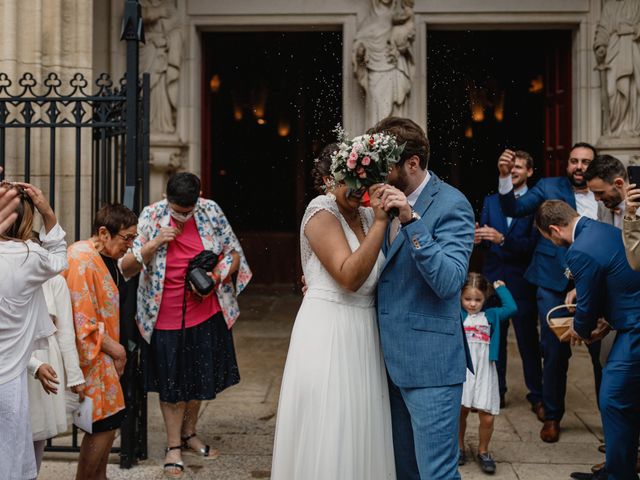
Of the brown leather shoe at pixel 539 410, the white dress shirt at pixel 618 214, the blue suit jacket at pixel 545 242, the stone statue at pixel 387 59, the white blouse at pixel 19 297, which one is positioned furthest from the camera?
the stone statue at pixel 387 59

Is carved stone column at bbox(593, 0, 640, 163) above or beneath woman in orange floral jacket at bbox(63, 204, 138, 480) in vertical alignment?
above

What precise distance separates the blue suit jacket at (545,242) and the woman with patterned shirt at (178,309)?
2339 mm

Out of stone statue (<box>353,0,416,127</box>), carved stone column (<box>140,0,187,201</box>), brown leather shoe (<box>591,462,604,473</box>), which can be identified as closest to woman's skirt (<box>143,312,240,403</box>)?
brown leather shoe (<box>591,462,604,473</box>)

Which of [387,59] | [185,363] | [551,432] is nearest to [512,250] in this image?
[551,432]

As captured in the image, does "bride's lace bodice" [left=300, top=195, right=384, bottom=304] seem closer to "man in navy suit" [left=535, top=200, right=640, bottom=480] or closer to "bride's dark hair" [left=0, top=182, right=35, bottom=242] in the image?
"bride's dark hair" [left=0, top=182, right=35, bottom=242]

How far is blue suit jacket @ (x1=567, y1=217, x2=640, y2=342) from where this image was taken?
14.6ft

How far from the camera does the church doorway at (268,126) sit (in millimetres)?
14648

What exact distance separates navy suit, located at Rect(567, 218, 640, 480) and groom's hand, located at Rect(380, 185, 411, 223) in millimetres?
1593

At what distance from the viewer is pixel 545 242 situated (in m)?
6.39

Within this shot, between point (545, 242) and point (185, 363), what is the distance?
296cm

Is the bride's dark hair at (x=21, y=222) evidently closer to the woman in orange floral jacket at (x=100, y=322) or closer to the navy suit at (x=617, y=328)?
the woman in orange floral jacket at (x=100, y=322)

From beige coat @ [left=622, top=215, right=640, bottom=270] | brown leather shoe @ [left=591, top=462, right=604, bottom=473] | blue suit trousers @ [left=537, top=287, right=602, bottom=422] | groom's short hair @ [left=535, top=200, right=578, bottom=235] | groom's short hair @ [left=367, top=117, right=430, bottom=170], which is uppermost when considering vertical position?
groom's short hair @ [left=367, top=117, right=430, bottom=170]

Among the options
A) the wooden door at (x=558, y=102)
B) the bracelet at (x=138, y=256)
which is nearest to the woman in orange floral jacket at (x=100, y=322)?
the bracelet at (x=138, y=256)

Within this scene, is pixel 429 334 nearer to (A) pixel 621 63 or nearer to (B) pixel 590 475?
(B) pixel 590 475
